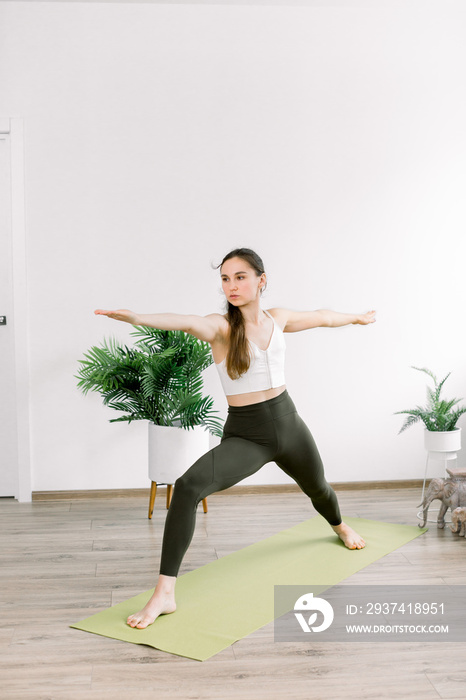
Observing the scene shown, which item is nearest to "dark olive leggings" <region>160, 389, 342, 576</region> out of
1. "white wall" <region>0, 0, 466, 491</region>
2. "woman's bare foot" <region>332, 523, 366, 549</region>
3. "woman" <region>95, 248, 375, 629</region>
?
"woman" <region>95, 248, 375, 629</region>

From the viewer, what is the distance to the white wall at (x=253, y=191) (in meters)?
3.94

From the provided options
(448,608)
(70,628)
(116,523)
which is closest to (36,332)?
(116,523)

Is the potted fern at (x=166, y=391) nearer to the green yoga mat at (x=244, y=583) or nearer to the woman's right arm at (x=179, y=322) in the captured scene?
the green yoga mat at (x=244, y=583)

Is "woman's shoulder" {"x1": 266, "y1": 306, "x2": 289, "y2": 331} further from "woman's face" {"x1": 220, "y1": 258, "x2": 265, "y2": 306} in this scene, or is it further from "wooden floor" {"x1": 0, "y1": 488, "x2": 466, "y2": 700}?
"wooden floor" {"x1": 0, "y1": 488, "x2": 466, "y2": 700}

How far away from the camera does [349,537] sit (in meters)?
3.10

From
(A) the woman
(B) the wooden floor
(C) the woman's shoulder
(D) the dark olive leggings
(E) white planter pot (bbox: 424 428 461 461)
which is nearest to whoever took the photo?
(B) the wooden floor

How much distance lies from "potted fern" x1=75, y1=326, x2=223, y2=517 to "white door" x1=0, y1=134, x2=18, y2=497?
601 mm

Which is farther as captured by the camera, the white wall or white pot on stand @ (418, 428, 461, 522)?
the white wall

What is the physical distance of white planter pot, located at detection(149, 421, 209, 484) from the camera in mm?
3498

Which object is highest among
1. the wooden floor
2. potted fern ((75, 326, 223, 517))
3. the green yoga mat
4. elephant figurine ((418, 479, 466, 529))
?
potted fern ((75, 326, 223, 517))

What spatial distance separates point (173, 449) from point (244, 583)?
0.92 m

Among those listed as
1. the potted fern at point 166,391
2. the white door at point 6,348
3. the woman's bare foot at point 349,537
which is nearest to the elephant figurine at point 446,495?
the woman's bare foot at point 349,537

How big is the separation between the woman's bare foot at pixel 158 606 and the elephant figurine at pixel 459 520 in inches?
56.0

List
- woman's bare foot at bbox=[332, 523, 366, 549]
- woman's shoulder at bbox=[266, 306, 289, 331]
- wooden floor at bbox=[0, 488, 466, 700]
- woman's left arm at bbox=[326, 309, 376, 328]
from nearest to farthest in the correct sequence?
1. wooden floor at bbox=[0, 488, 466, 700]
2. woman's shoulder at bbox=[266, 306, 289, 331]
3. woman's left arm at bbox=[326, 309, 376, 328]
4. woman's bare foot at bbox=[332, 523, 366, 549]
